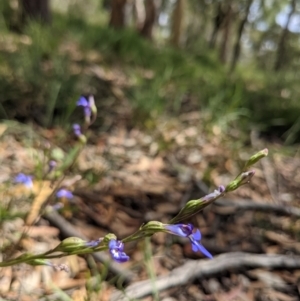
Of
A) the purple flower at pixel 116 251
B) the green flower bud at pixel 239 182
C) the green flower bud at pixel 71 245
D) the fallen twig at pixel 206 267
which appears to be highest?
the green flower bud at pixel 239 182

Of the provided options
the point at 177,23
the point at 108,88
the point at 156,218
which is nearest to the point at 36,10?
the point at 108,88

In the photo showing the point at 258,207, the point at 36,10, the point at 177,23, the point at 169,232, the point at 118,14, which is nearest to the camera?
the point at 169,232

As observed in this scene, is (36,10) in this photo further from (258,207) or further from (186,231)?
(186,231)

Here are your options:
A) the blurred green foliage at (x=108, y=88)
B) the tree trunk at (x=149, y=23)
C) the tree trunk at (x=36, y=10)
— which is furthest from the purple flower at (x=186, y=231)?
the tree trunk at (x=149, y=23)

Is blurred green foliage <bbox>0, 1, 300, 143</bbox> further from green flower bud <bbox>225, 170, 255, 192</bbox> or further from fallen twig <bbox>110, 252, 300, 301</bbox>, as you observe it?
green flower bud <bbox>225, 170, 255, 192</bbox>

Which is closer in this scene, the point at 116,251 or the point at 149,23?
the point at 116,251

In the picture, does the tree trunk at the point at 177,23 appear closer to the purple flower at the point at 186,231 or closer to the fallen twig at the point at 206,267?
the fallen twig at the point at 206,267

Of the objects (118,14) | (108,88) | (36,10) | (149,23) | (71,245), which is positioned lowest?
(149,23)

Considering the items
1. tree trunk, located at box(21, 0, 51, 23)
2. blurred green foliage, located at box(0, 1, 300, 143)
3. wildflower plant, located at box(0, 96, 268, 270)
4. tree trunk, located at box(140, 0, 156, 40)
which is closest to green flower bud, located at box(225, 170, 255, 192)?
wildflower plant, located at box(0, 96, 268, 270)
